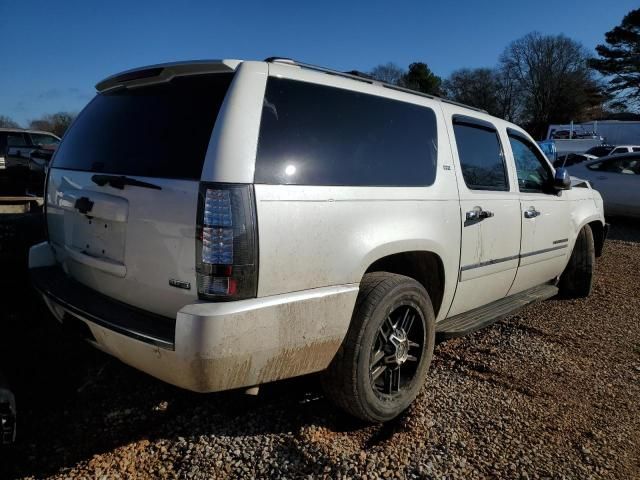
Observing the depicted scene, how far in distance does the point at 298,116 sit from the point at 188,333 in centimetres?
111

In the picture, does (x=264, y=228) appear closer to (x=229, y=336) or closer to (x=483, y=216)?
(x=229, y=336)

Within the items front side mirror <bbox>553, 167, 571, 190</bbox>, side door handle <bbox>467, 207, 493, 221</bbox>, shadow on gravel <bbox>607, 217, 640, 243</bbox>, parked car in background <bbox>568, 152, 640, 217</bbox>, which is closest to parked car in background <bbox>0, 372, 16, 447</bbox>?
side door handle <bbox>467, 207, 493, 221</bbox>

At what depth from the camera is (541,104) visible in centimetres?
6253

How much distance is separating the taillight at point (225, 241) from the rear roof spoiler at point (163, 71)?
0.64 m

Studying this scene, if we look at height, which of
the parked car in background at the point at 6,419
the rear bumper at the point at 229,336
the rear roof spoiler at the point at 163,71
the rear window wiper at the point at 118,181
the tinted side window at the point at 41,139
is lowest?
the parked car in background at the point at 6,419

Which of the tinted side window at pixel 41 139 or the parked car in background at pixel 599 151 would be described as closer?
the tinted side window at pixel 41 139

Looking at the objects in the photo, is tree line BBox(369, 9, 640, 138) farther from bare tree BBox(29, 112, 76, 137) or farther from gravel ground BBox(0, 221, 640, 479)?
gravel ground BBox(0, 221, 640, 479)

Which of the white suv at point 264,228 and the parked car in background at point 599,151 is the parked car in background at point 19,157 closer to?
the white suv at point 264,228

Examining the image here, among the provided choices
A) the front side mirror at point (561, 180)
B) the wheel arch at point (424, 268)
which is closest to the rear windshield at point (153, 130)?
the wheel arch at point (424, 268)

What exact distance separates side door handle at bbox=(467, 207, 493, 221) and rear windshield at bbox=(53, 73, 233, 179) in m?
1.75

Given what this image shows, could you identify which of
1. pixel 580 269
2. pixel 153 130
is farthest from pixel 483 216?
pixel 580 269

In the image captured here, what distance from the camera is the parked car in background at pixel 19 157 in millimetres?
10352

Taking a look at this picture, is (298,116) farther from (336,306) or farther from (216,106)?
(336,306)

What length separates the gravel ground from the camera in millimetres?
2246
